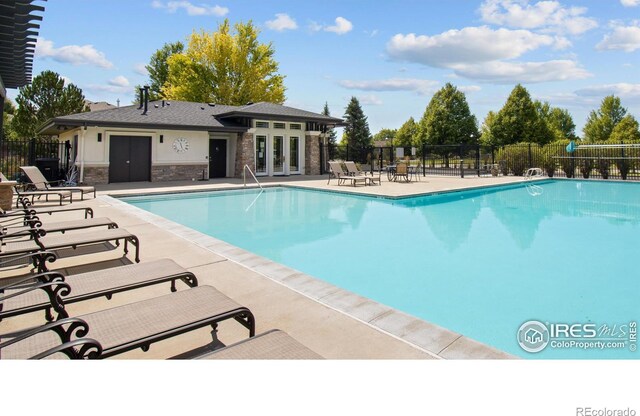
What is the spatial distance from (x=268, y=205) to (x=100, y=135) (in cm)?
901

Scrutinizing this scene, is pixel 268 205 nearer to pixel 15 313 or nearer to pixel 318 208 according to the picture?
pixel 318 208

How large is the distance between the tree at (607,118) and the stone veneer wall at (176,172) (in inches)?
1743

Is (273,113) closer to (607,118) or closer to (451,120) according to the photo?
(451,120)

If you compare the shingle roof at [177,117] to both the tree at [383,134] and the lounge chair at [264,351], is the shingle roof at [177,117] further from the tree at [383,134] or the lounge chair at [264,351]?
the tree at [383,134]

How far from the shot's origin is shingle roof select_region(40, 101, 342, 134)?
15.5 metres

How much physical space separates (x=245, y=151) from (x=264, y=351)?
18.4 m

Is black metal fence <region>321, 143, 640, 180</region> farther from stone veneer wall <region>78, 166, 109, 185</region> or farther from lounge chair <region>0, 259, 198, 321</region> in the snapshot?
lounge chair <region>0, 259, 198, 321</region>

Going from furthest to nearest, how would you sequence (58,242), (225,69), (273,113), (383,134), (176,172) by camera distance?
1. (383,134)
2. (225,69)
3. (273,113)
4. (176,172)
5. (58,242)

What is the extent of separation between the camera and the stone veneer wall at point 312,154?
2195 cm

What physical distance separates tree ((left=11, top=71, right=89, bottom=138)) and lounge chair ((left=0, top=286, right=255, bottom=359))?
1297 inches

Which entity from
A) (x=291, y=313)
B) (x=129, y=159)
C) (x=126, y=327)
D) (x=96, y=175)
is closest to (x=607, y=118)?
(x=129, y=159)

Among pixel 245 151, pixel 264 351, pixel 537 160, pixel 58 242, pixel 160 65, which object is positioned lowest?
pixel 264 351

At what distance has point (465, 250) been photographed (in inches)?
278
